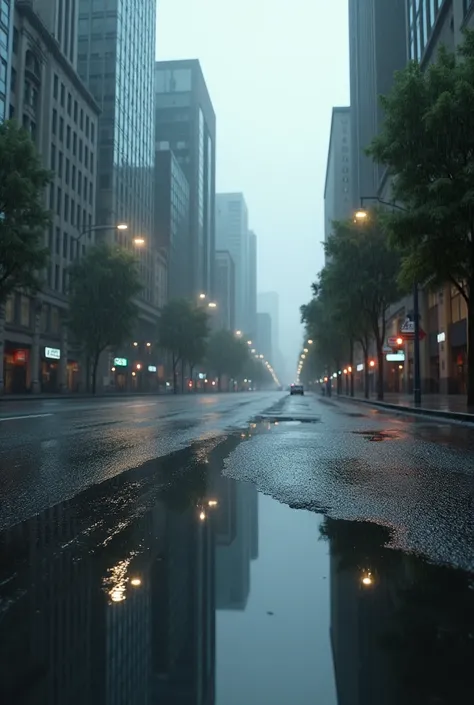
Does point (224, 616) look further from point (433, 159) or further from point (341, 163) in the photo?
point (341, 163)

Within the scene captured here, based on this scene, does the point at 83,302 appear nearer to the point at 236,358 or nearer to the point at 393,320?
the point at 393,320

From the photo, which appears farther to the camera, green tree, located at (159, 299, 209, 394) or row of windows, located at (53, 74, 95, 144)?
green tree, located at (159, 299, 209, 394)

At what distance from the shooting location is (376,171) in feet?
265

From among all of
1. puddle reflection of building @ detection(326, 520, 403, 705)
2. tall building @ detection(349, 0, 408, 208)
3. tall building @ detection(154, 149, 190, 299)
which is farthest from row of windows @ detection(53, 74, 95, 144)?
puddle reflection of building @ detection(326, 520, 403, 705)

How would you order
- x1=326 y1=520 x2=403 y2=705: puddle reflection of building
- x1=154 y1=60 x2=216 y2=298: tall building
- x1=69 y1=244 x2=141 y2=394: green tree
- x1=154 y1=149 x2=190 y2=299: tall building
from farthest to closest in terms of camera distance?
x1=154 y1=60 x2=216 y2=298: tall building
x1=154 y1=149 x2=190 y2=299: tall building
x1=69 y1=244 x2=141 y2=394: green tree
x1=326 y1=520 x2=403 y2=705: puddle reflection of building

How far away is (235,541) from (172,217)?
114 meters

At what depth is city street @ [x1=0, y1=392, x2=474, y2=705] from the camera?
2328 millimetres

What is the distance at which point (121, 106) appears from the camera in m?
78.1

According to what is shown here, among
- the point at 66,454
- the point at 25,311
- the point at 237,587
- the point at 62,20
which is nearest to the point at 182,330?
the point at 25,311

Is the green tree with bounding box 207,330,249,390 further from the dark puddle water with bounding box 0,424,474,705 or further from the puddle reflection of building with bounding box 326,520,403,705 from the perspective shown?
the puddle reflection of building with bounding box 326,520,403,705

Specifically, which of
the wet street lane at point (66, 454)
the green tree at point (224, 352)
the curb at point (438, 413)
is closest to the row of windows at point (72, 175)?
the curb at point (438, 413)

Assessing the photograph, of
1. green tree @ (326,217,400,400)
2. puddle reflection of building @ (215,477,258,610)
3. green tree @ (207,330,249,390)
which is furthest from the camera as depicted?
green tree @ (207,330,249,390)

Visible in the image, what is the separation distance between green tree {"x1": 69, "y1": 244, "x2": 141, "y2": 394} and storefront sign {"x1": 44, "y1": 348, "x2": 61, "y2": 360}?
5.81 meters

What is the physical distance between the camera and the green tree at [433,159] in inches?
747
